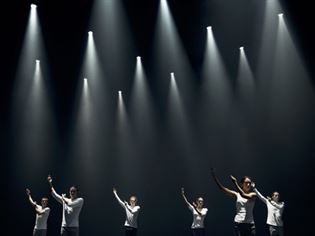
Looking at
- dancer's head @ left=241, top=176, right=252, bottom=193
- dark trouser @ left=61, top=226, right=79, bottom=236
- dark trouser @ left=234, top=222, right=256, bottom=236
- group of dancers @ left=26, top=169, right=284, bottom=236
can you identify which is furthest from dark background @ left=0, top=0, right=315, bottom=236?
dancer's head @ left=241, top=176, right=252, bottom=193

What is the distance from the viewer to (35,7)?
41.0ft

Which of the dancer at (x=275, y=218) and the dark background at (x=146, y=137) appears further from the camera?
the dark background at (x=146, y=137)

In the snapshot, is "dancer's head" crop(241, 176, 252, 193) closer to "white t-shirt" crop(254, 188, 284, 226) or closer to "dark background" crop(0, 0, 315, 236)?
"white t-shirt" crop(254, 188, 284, 226)

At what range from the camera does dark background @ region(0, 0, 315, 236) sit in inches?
443

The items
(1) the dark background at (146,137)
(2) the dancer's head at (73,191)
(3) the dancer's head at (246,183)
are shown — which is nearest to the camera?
(3) the dancer's head at (246,183)

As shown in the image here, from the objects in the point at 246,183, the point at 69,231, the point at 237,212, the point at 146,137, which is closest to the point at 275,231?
the point at 237,212

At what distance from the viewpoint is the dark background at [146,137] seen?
1125cm

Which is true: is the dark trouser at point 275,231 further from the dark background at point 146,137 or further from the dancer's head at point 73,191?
the dancer's head at point 73,191

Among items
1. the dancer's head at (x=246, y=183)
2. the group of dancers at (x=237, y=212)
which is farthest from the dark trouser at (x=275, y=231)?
the dancer's head at (x=246, y=183)

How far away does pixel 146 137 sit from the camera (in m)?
13.2

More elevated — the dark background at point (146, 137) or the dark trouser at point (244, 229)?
the dark background at point (146, 137)

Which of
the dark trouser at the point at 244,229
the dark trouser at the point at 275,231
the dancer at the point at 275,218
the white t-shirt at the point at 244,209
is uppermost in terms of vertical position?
the white t-shirt at the point at 244,209

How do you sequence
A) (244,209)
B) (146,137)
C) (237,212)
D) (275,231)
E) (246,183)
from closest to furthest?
(246,183), (244,209), (237,212), (275,231), (146,137)

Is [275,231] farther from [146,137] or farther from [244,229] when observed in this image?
[146,137]
